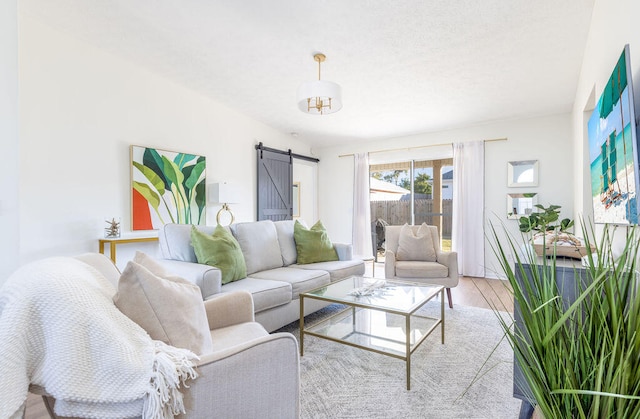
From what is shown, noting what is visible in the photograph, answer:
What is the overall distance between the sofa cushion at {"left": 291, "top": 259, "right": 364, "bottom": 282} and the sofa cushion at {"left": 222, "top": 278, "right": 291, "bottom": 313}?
624mm

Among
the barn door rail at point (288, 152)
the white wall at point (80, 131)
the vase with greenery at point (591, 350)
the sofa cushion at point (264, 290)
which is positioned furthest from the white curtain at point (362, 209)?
the vase with greenery at point (591, 350)

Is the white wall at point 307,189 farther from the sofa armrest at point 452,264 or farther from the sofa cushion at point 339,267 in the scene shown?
the sofa armrest at point 452,264

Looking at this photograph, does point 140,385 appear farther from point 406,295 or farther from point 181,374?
point 406,295

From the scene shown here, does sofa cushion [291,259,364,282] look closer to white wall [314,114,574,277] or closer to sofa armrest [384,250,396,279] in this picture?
sofa armrest [384,250,396,279]

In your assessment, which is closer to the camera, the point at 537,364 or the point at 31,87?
the point at 537,364

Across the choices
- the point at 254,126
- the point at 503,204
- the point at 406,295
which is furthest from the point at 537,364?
the point at 254,126

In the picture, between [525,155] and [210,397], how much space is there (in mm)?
4997

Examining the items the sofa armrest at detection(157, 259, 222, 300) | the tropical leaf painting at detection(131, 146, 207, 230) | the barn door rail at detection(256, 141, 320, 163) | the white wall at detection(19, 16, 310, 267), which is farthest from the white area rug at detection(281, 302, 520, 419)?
the barn door rail at detection(256, 141, 320, 163)

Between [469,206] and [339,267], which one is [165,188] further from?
[469,206]

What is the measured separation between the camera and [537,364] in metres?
0.79

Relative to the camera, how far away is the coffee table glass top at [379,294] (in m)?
2.12

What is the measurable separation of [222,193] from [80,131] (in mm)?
1691

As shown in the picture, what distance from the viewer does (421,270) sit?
338 cm

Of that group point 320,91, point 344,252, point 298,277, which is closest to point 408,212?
point 344,252
